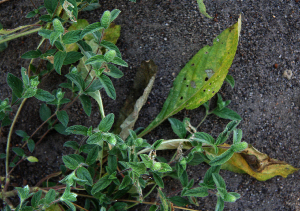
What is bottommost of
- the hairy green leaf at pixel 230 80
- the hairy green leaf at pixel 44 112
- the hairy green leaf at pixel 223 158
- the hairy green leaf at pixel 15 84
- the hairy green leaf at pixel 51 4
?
the hairy green leaf at pixel 44 112

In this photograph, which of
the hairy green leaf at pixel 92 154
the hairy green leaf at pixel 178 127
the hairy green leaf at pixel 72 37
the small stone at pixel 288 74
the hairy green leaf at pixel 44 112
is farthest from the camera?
the small stone at pixel 288 74

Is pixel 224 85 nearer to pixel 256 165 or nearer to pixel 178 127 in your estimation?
pixel 178 127

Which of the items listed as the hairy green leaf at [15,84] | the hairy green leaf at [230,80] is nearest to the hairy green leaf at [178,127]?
the hairy green leaf at [230,80]

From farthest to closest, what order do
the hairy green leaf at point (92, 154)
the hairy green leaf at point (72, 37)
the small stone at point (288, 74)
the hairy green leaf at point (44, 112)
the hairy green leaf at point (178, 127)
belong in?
the small stone at point (288, 74) → the hairy green leaf at point (44, 112) → the hairy green leaf at point (178, 127) → the hairy green leaf at point (92, 154) → the hairy green leaf at point (72, 37)

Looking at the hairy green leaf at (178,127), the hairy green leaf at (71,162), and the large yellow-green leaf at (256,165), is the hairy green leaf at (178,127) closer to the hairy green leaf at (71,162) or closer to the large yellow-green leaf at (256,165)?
the large yellow-green leaf at (256,165)

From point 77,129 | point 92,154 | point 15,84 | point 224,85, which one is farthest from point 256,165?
point 15,84

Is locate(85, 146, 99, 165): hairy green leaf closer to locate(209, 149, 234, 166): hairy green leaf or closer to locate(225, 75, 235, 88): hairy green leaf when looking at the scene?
locate(209, 149, 234, 166): hairy green leaf

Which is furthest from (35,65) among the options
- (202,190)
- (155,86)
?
(202,190)

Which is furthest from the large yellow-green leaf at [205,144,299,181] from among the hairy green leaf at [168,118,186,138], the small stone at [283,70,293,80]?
the small stone at [283,70,293,80]
